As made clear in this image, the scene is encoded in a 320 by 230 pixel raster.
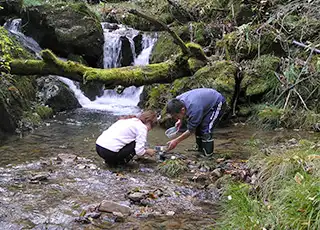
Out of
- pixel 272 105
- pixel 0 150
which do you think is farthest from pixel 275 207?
pixel 272 105

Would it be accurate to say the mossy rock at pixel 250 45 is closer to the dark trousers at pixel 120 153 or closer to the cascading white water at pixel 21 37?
the dark trousers at pixel 120 153

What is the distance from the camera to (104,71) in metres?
7.11

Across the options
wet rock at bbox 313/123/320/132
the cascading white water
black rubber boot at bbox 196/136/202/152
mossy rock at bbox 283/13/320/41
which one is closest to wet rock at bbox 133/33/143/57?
the cascading white water

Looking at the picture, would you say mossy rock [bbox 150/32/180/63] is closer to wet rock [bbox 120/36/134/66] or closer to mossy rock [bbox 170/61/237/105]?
wet rock [bbox 120/36/134/66]

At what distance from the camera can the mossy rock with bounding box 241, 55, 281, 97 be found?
8.71 metres

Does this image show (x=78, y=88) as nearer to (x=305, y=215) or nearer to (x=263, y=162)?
(x=263, y=162)

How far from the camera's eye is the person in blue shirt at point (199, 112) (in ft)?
17.2

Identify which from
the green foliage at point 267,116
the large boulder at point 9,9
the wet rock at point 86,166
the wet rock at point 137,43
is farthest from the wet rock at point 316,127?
the large boulder at point 9,9

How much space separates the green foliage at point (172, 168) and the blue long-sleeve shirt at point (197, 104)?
497 millimetres

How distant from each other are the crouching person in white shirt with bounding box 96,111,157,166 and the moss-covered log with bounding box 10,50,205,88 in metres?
1.95

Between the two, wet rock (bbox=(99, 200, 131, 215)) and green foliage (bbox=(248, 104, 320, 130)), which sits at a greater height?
wet rock (bbox=(99, 200, 131, 215))

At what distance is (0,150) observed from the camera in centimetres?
645

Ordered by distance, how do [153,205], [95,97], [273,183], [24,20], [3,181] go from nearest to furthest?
[273,183] < [153,205] < [3,181] < [95,97] < [24,20]

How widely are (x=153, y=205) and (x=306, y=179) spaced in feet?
5.24
